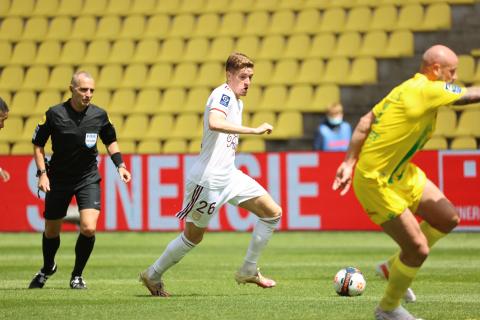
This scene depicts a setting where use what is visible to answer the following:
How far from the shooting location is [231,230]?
1889 cm

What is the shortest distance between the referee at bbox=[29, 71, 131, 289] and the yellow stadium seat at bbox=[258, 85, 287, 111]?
36.8 feet

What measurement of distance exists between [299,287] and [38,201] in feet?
30.7

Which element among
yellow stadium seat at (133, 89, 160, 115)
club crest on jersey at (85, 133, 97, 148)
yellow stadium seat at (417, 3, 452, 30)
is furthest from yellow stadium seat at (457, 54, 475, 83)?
club crest on jersey at (85, 133, 97, 148)

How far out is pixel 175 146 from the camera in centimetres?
2189

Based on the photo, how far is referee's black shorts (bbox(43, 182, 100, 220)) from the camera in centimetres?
1090

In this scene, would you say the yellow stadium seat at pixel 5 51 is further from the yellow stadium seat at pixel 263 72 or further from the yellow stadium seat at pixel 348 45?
the yellow stadium seat at pixel 348 45

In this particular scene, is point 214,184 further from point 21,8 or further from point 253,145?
point 21,8

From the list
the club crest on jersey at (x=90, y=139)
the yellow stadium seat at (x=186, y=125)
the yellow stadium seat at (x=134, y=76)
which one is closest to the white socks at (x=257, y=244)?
the club crest on jersey at (x=90, y=139)

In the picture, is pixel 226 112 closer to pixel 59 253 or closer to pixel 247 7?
pixel 59 253

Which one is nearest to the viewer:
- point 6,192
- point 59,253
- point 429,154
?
point 59,253

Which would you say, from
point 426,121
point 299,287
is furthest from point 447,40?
point 426,121

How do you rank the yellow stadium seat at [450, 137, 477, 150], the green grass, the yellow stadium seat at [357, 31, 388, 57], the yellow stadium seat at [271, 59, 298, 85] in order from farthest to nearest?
the yellow stadium seat at [271, 59, 298, 85] < the yellow stadium seat at [357, 31, 388, 57] < the yellow stadium seat at [450, 137, 477, 150] < the green grass

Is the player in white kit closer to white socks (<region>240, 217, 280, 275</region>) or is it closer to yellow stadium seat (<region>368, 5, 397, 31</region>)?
white socks (<region>240, 217, 280, 275</region>)

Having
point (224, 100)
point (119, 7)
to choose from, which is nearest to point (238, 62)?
point (224, 100)
